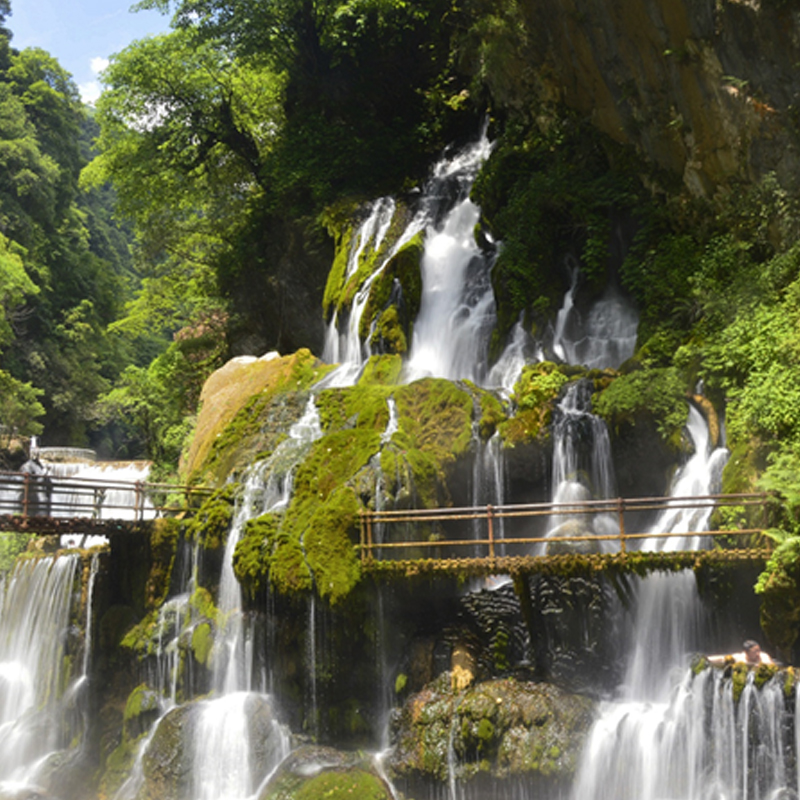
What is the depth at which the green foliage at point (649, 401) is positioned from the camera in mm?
13289

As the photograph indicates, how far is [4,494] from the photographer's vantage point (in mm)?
31578

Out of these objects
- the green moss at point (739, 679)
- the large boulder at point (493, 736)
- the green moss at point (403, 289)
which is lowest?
the large boulder at point (493, 736)

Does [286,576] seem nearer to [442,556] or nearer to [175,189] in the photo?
[442,556]

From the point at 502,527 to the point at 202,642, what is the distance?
538 centimetres

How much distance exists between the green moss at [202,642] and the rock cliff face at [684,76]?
12113 mm

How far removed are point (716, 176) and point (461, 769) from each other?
1137 cm

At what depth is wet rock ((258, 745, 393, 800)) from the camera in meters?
11.1

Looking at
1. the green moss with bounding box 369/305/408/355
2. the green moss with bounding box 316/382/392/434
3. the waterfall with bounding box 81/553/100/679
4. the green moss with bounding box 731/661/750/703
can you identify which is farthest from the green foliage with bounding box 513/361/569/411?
the waterfall with bounding box 81/553/100/679

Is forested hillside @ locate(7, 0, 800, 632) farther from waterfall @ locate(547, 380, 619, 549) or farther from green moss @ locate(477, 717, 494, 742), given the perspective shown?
green moss @ locate(477, 717, 494, 742)

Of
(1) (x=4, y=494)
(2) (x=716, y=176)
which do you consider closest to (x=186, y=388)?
(1) (x=4, y=494)

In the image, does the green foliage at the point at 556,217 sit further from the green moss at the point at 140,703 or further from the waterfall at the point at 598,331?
the green moss at the point at 140,703

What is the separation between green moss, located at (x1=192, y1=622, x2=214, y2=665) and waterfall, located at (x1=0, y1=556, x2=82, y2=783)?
4.16 m

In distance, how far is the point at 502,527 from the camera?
45.6 ft

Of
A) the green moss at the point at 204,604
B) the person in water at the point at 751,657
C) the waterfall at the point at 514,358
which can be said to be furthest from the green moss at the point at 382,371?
the person in water at the point at 751,657
